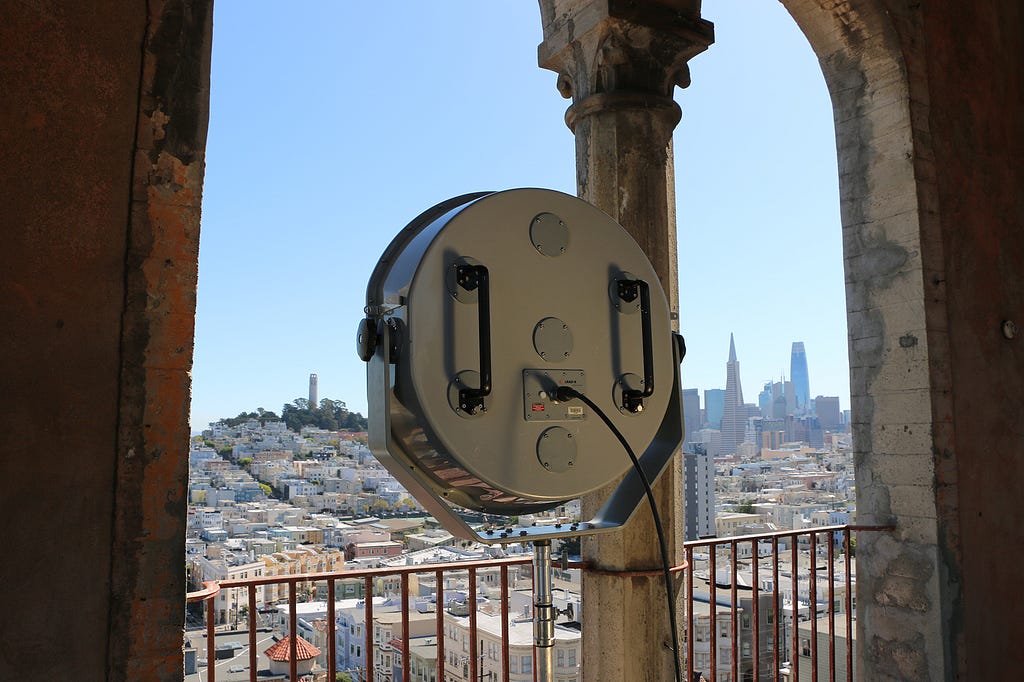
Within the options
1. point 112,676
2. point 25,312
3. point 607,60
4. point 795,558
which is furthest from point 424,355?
point 795,558

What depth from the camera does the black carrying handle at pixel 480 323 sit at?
1.69m

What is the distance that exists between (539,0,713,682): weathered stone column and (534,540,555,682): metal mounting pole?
46.3 inches

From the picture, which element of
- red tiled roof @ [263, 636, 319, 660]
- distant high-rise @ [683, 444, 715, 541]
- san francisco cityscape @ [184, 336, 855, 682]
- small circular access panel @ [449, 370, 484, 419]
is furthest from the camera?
distant high-rise @ [683, 444, 715, 541]

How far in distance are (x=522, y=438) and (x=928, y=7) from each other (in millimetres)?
4126

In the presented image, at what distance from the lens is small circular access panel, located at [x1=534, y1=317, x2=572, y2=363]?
5.95 feet

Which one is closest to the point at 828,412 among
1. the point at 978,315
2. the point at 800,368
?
the point at 978,315

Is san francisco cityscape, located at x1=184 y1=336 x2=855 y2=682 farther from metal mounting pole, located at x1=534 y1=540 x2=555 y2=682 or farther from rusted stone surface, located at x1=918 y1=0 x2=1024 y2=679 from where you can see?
rusted stone surface, located at x1=918 y1=0 x2=1024 y2=679

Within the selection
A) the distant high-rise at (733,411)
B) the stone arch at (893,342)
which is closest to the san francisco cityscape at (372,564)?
the stone arch at (893,342)

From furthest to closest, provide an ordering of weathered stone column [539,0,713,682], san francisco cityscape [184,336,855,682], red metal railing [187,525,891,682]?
weathered stone column [539,0,713,682]
san francisco cityscape [184,336,855,682]
red metal railing [187,525,891,682]

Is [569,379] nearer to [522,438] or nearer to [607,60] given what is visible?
[522,438]

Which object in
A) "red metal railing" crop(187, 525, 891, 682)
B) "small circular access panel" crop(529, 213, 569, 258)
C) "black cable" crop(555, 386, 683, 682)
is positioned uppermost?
"small circular access panel" crop(529, 213, 569, 258)

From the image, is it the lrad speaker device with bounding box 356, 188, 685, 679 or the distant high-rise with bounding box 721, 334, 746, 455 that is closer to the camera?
the lrad speaker device with bounding box 356, 188, 685, 679

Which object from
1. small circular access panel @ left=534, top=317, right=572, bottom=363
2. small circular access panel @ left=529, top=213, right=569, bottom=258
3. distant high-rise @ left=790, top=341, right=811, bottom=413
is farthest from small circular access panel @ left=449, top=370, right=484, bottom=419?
distant high-rise @ left=790, top=341, right=811, bottom=413

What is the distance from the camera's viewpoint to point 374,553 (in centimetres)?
436
